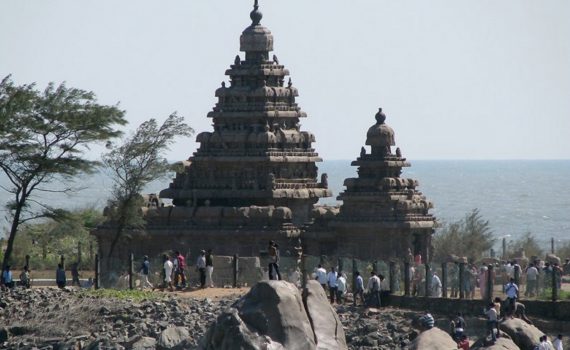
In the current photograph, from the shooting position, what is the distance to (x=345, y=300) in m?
63.9

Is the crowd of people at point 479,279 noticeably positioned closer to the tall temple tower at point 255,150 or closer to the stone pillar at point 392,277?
the stone pillar at point 392,277

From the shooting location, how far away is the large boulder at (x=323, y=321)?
4512 centimetres

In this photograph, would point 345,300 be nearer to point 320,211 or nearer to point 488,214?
point 320,211

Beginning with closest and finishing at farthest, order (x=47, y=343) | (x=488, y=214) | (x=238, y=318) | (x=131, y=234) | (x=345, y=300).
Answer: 1. (x=238, y=318)
2. (x=47, y=343)
3. (x=345, y=300)
4. (x=131, y=234)
5. (x=488, y=214)

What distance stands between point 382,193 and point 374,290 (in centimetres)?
1321

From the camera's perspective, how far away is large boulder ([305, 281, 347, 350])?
45.1 meters

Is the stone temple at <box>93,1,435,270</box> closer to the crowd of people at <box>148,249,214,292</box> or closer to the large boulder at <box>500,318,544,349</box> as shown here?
the crowd of people at <box>148,249,214,292</box>

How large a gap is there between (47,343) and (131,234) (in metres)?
18.2

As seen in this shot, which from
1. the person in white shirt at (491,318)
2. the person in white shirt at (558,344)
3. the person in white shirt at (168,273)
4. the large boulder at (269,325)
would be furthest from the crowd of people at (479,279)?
the large boulder at (269,325)

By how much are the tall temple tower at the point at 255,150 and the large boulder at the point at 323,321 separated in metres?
32.1

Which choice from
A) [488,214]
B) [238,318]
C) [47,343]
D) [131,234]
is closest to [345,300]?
[47,343]

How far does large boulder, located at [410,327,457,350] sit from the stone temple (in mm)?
28349

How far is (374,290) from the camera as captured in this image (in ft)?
207

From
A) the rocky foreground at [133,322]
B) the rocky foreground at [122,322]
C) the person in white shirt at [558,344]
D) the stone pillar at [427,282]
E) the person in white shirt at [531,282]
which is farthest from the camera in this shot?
the stone pillar at [427,282]
